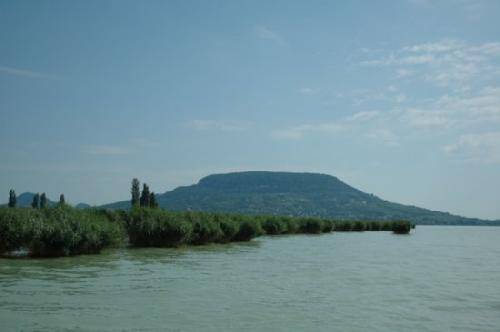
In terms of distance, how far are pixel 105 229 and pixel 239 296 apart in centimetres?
2002

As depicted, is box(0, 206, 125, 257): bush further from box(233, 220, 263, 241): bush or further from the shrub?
the shrub


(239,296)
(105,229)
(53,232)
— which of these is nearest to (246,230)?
(105,229)

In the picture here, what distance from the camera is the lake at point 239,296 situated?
16.2 meters

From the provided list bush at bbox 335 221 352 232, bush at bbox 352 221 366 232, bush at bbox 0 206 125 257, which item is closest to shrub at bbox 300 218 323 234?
bush at bbox 335 221 352 232

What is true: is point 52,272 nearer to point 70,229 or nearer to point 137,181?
point 70,229

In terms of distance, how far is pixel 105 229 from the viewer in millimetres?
38656

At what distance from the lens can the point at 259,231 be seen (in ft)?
211

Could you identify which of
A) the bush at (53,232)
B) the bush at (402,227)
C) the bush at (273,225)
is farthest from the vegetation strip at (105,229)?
the bush at (402,227)

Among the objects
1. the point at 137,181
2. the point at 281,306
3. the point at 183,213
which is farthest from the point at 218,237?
the point at 137,181

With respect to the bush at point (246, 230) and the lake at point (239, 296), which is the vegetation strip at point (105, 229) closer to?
the bush at point (246, 230)

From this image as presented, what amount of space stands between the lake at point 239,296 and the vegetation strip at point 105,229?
172cm

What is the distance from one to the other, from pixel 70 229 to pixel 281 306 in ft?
68.1

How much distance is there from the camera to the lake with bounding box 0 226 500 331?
16172 millimetres

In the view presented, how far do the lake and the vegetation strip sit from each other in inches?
67.8
